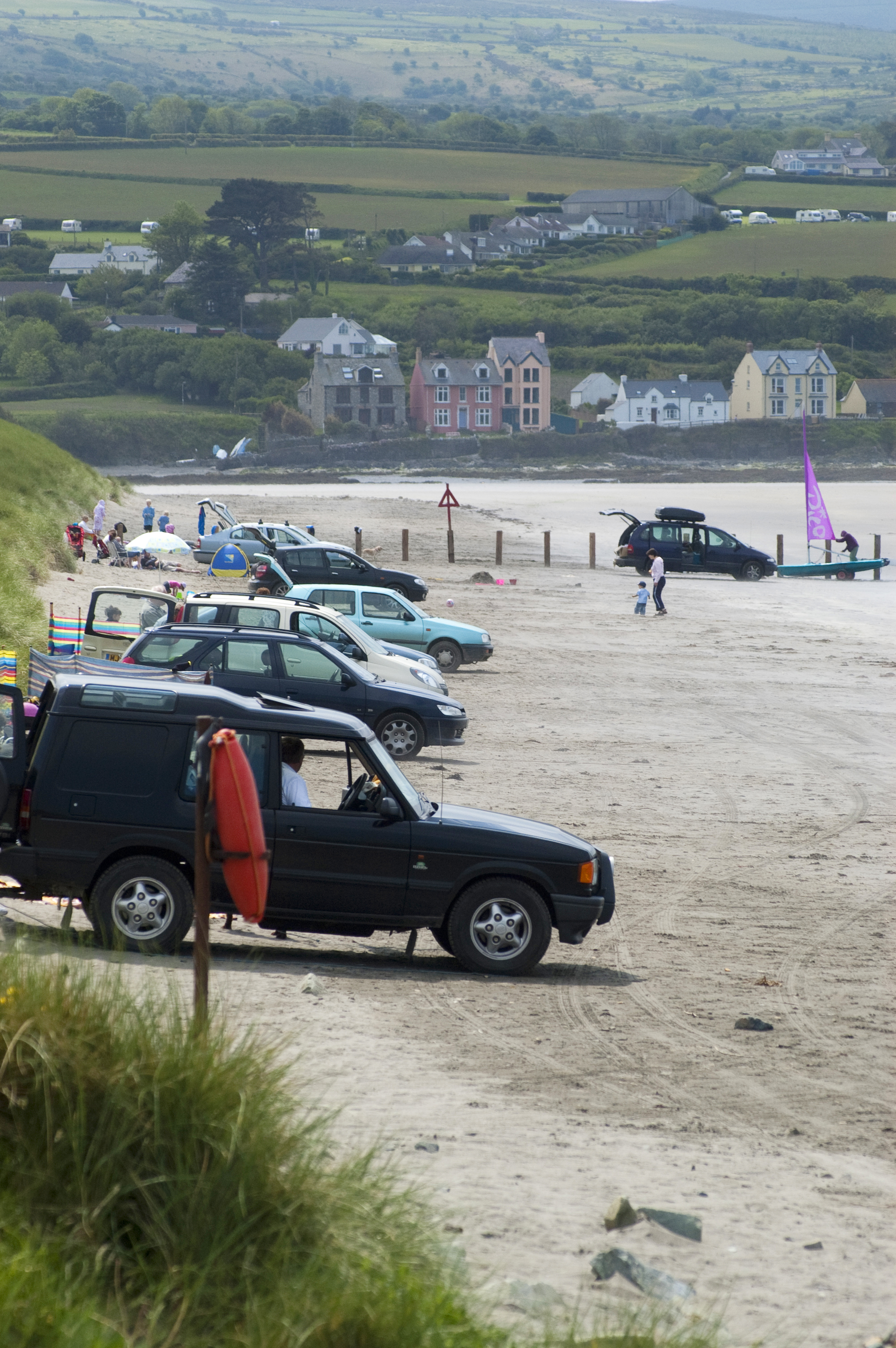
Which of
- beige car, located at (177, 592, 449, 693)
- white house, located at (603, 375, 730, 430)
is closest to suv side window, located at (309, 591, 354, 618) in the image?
beige car, located at (177, 592, 449, 693)

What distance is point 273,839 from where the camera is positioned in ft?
29.3

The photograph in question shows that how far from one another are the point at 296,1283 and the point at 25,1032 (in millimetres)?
1229

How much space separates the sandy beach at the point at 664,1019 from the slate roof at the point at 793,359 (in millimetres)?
115762

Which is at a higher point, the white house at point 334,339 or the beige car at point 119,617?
the white house at point 334,339

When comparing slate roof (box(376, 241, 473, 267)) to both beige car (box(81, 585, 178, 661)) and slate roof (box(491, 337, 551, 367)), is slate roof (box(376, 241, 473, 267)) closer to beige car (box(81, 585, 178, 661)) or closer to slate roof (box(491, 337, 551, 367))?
slate roof (box(491, 337, 551, 367))

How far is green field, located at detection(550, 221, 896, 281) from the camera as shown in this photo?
535 ft

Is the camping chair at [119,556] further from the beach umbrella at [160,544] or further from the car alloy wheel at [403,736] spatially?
the car alloy wheel at [403,736]

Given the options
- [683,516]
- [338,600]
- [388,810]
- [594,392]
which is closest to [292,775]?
A: [388,810]

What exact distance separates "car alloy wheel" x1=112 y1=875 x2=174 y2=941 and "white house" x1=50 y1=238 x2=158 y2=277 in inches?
6367

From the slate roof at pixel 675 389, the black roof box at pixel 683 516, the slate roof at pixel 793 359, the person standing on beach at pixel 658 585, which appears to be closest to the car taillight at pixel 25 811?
the person standing on beach at pixel 658 585

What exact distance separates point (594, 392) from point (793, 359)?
1839 cm

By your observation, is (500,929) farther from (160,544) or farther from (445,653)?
(160,544)

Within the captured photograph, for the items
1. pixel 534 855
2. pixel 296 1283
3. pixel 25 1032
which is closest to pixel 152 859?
pixel 534 855

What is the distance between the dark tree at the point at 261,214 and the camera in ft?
519
